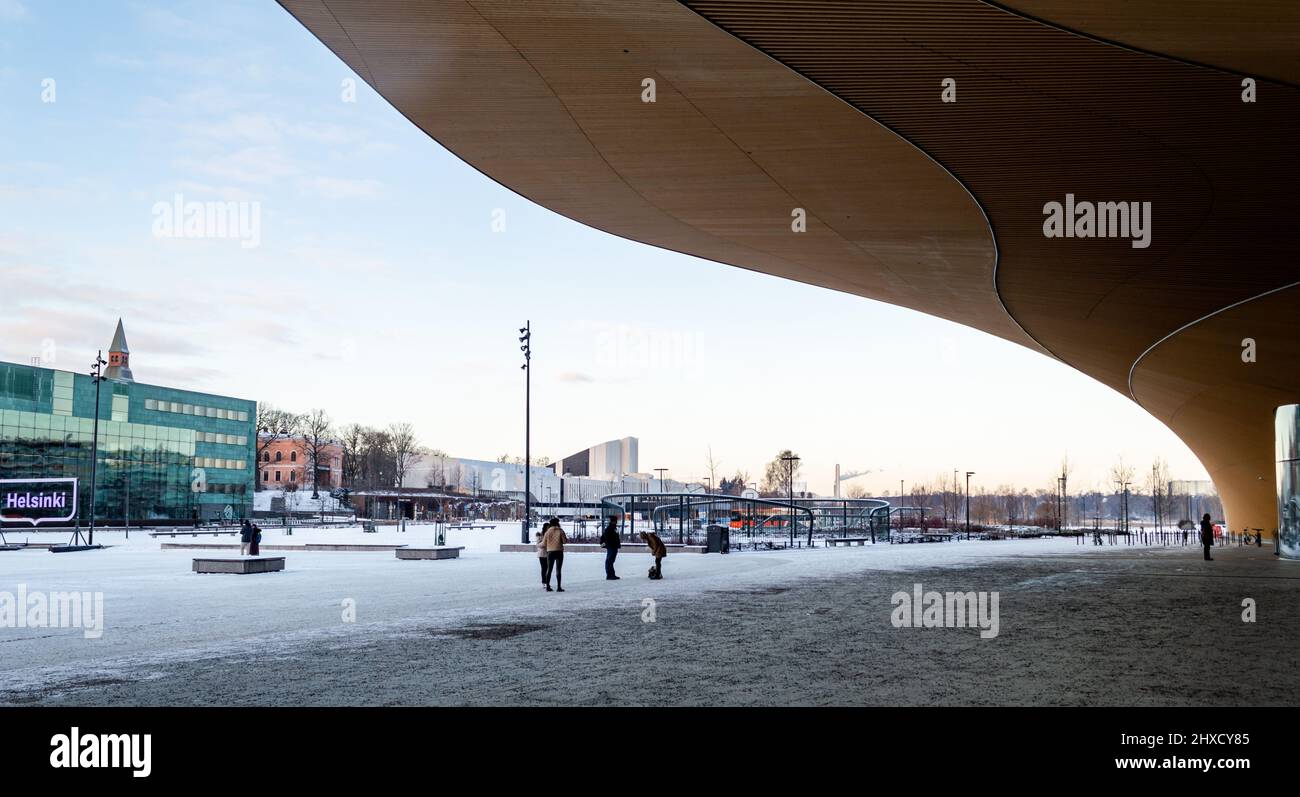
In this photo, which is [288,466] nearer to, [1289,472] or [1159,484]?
[1159,484]

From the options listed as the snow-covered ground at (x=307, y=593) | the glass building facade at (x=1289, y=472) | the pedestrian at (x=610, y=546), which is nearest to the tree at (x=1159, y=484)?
the glass building facade at (x=1289, y=472)

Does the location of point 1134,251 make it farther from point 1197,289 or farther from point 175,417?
point 175,417

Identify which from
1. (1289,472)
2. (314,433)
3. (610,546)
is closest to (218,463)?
(314,433)

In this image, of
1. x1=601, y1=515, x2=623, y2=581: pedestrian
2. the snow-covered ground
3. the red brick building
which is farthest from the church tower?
x1=601, y1=515, x2=623, y2=581: pedestrian

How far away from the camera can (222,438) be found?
88.9 metres

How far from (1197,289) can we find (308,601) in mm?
18967

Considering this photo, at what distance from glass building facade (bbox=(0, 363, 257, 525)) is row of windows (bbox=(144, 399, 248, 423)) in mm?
87

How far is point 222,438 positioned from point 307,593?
256 feet

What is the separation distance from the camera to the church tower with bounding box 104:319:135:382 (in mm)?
98875

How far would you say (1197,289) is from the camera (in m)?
20.6

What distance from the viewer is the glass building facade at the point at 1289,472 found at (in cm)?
2555

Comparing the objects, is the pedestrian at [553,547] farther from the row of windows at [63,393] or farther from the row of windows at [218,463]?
the row of windows at [218,463]

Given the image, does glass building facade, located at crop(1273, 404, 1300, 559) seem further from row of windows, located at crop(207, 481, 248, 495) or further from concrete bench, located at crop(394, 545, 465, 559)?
row of windows, located at crop(207, 481, 248, 495)

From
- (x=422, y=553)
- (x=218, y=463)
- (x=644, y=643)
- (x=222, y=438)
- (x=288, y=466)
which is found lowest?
(x=422, y=553)
